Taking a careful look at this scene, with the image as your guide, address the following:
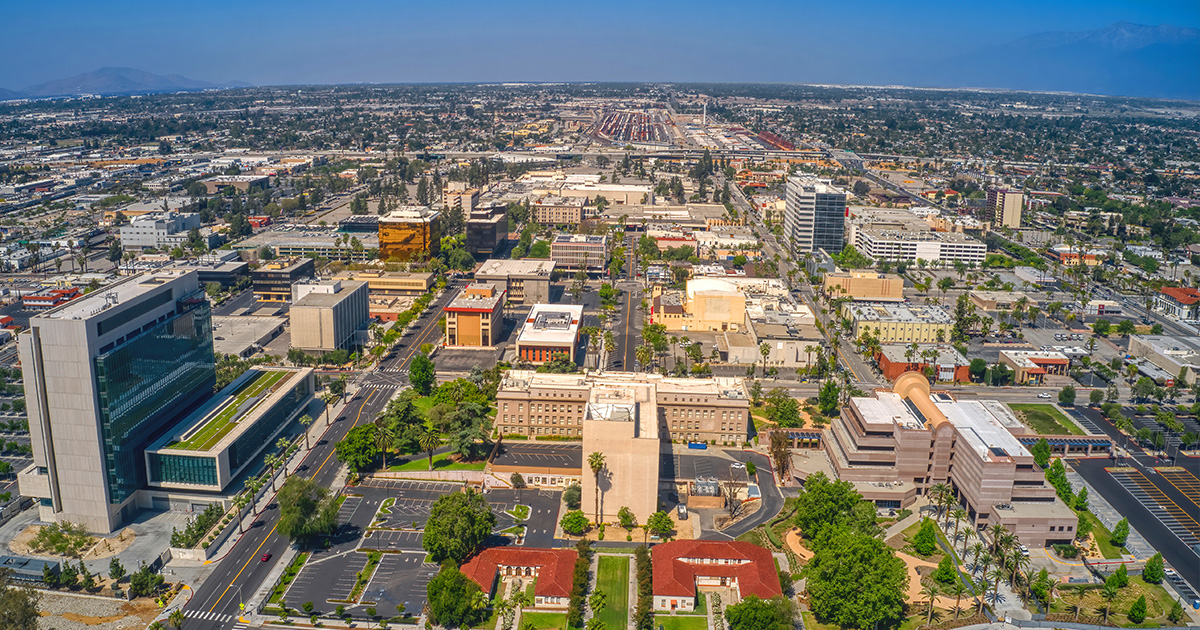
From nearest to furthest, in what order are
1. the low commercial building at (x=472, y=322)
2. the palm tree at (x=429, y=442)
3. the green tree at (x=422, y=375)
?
the palm tree at (x=429, y=442) → the green tree at (x=422, y=375) → the low commercial building at (x=472, y=322)

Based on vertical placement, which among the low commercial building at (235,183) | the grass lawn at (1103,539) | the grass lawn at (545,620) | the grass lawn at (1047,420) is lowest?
the grass lawn at (545,620)

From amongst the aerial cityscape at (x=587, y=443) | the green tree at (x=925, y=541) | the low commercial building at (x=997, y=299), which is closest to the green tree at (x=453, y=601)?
the aerial cityscape at (x=587, y=443)

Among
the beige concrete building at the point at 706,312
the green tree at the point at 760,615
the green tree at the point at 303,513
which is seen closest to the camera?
the green tree at the point at 760,615

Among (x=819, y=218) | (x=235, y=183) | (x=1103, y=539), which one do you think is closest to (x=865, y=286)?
(x=819, y=218)

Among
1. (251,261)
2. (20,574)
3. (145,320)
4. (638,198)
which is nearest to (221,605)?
(20,574)

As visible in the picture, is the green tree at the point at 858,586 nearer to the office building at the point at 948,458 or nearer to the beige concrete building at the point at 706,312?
the office building at the point at 948,458

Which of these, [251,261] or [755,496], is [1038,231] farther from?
[251,261]
